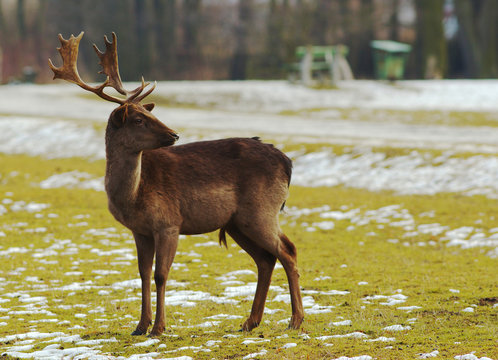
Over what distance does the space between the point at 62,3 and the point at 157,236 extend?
151ft

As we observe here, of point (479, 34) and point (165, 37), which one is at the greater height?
point (479, 34)

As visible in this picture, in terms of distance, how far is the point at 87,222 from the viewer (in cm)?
1218

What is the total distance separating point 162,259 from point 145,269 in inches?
11.6

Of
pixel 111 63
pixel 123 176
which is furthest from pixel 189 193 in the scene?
pixel 111 63

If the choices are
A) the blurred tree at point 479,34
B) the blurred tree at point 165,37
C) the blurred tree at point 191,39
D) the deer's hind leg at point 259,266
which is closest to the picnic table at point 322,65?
the blurred tree at point 479,34

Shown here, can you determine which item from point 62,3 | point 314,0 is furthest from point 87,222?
point 62,3

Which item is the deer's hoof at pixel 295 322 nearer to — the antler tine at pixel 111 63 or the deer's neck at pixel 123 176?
the deer's neck at pixel 123 176

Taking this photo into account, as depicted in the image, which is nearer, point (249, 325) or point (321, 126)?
point (249, 325)

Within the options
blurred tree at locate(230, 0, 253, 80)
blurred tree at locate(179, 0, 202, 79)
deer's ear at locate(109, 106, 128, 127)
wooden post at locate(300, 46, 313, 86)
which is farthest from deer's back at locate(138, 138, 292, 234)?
blurred tree at locate(179, 0, 202, 79)

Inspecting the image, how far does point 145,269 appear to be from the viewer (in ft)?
21.2

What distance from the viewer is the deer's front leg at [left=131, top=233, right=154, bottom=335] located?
632 centimetres

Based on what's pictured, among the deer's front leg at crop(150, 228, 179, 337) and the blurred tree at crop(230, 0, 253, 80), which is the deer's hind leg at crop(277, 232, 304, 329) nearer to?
the deer's front leg at crop(150, 228, 179, 337)

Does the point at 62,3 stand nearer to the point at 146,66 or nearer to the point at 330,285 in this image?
the point at 146,66

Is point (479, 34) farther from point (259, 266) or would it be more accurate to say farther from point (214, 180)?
point (214, 180)
